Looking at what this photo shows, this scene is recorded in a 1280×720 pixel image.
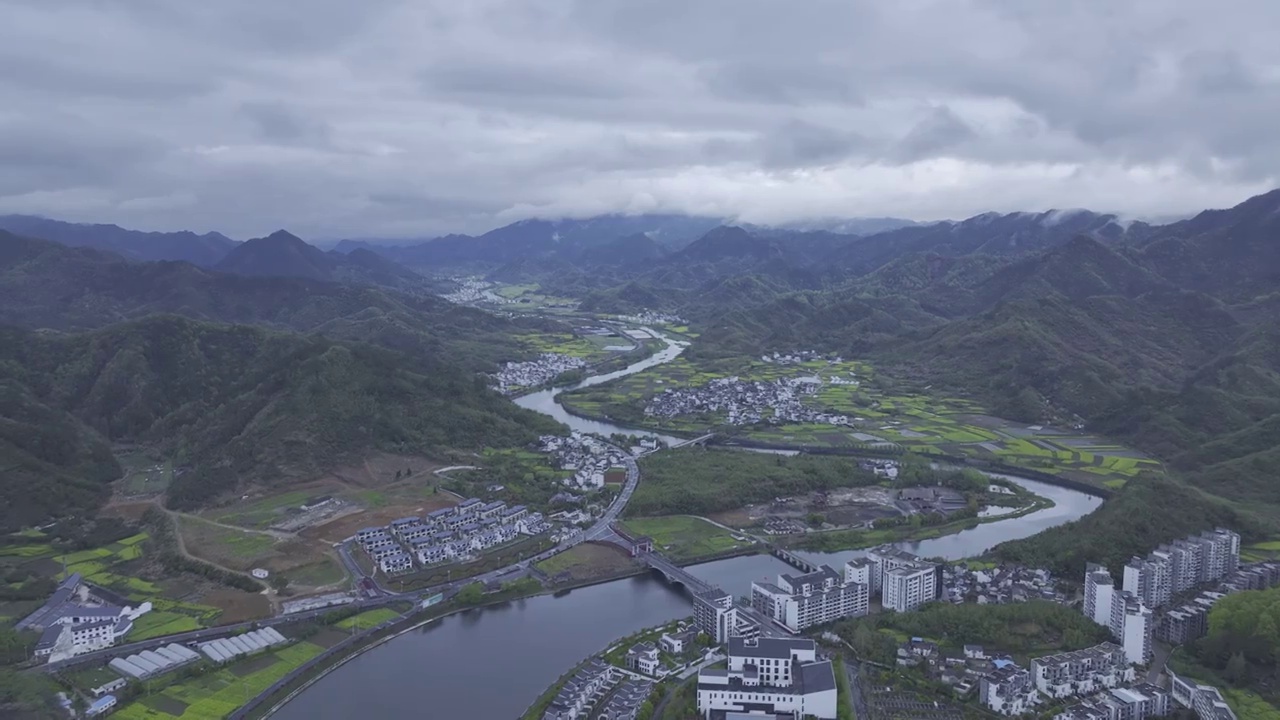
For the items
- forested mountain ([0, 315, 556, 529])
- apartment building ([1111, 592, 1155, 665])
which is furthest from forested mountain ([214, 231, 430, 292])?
apartment building ([1111, 592, 1155, 665])

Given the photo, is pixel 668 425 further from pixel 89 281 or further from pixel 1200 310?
pixel 89 281

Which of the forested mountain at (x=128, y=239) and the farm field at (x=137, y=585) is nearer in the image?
the farm field at (x=137, y=585)

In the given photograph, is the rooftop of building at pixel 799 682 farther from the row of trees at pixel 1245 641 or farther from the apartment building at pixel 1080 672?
the row of trees at pixel 1245 641

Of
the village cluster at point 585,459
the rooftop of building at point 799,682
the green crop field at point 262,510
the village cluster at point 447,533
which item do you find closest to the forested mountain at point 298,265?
the village cluster at point 585,459

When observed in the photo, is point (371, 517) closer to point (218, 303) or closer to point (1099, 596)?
point (1099, 596)

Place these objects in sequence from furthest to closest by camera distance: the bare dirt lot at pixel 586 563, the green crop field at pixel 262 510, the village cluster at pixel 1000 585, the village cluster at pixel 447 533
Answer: the green crop field at pixel 262 510
the village cluster at pixel 447 533
the bare dirt lot at pixel 586 563
the village cluster at pixel 1000 585

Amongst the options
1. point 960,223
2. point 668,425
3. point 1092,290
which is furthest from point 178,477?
point 960,223

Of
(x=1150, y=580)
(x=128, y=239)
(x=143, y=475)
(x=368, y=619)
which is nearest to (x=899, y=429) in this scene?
(x=1150, y=580)

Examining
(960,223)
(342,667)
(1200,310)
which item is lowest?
(342,667)
